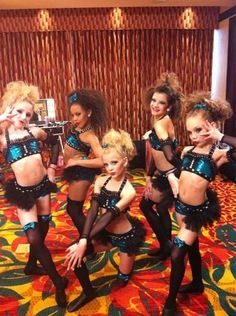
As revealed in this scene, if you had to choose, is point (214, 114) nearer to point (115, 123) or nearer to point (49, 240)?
point (49, 240)

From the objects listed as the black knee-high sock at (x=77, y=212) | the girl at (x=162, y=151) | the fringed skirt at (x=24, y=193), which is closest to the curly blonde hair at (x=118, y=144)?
the girl at (x=162, y=151)

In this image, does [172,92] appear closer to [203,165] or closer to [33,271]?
[203,165]

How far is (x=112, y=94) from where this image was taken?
6.81 m

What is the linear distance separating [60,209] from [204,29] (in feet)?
16.4

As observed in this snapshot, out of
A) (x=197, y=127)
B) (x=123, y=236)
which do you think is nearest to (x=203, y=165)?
(x=197, y=127)

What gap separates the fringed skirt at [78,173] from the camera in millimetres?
2346

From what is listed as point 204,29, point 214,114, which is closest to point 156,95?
point 214,114

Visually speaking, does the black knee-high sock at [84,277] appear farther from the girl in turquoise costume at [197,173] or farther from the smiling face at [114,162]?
the smiling face at [114,162]

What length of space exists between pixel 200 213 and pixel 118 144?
66 centimetres

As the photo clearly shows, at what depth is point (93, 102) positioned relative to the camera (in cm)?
235

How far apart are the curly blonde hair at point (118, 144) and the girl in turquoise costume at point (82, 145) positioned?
0.88ft

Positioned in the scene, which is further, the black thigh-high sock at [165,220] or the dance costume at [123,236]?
the black thigh-high sock at [165,220]

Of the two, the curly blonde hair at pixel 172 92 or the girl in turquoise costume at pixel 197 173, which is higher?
the curly blonde hair at pixel 172 92

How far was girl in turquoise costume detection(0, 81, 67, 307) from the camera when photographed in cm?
199
